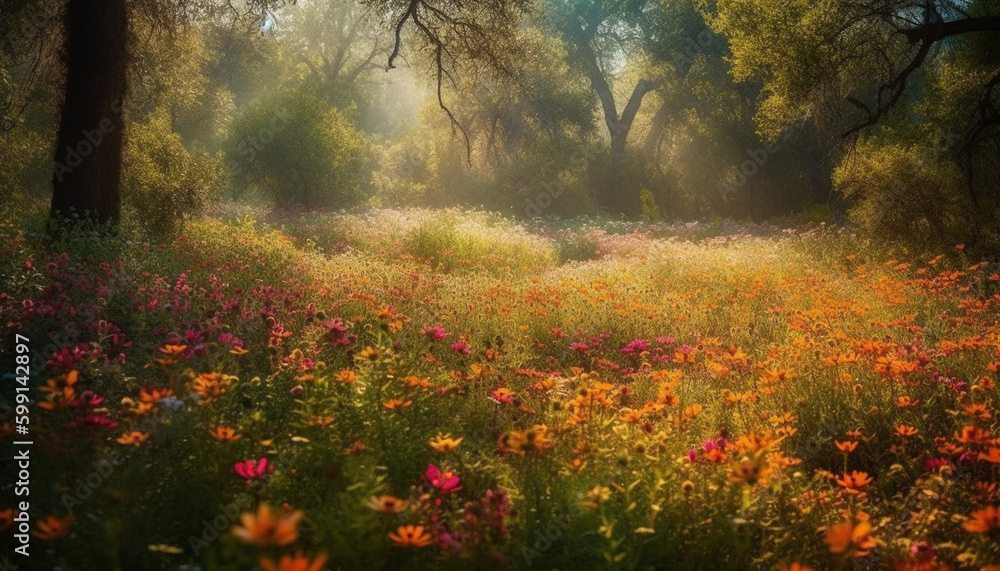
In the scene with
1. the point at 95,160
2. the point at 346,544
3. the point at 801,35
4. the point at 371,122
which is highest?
Answer: the point at 371,122

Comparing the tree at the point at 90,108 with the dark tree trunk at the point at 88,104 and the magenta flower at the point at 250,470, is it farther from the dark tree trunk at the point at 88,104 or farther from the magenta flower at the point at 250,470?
the magenta flower at the point at 250,470

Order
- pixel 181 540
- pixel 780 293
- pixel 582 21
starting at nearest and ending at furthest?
1. pixel 181 540
2. pixel 780 293
3. pixel 582 21

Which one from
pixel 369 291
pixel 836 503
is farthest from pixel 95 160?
pixel 836 503

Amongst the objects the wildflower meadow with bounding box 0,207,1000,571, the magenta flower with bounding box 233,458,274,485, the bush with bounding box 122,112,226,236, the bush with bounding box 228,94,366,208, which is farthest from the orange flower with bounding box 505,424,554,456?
the bush with bounding box 228,94,366,208

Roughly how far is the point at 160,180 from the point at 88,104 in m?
2.49

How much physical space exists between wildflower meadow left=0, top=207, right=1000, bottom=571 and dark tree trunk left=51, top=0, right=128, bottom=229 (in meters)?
1.21

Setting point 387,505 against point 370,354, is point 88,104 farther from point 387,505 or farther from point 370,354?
point 387,505

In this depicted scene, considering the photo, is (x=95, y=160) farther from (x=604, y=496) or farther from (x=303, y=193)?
(x=303, y=193)

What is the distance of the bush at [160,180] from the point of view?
10.3 metres

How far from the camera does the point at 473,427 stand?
4484 mm

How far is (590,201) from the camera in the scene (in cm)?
2964

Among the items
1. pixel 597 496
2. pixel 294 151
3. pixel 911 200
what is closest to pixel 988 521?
pixel 597 496

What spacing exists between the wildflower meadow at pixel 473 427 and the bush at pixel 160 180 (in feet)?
9.71

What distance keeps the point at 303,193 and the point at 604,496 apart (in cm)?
2449
